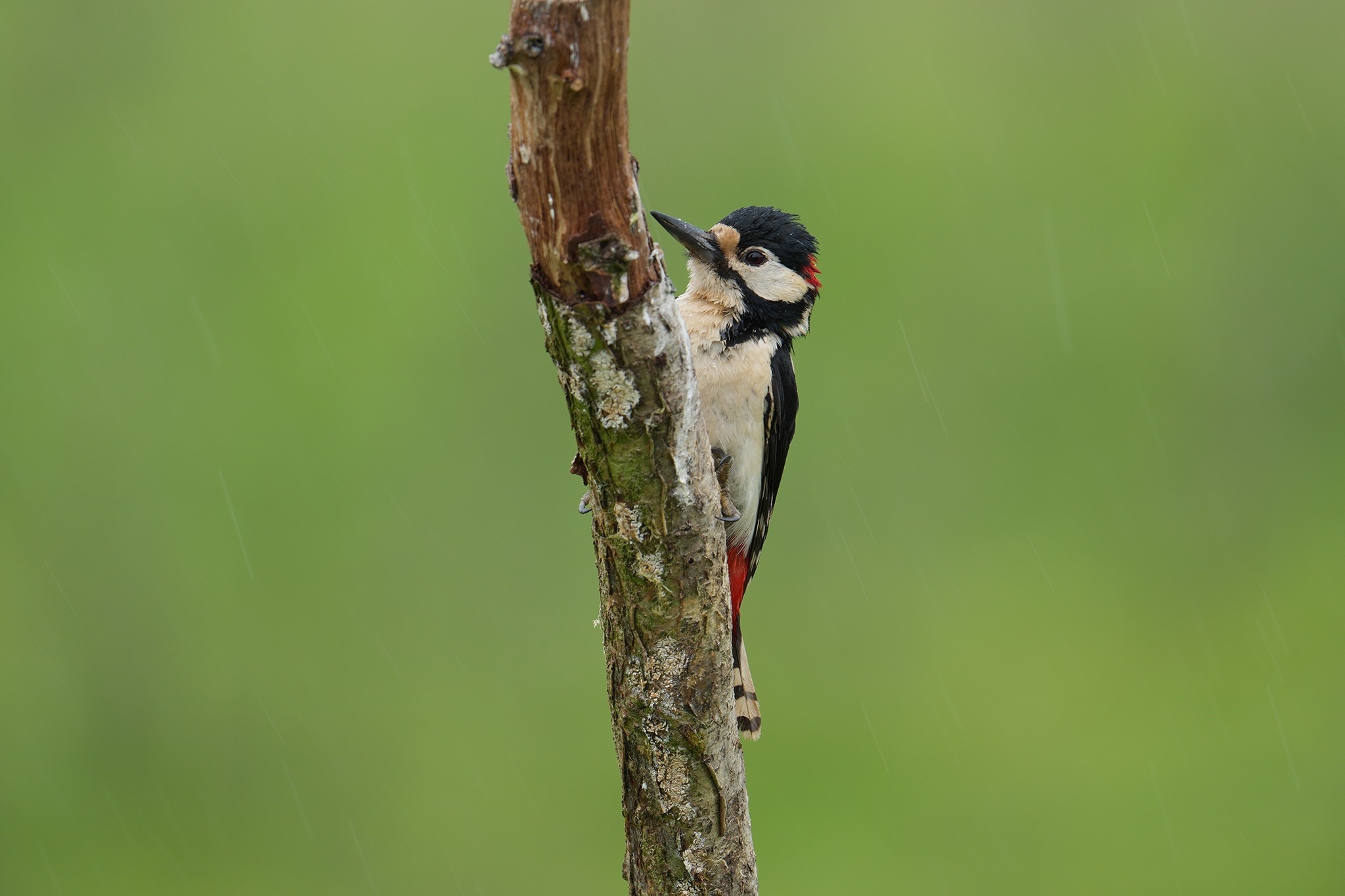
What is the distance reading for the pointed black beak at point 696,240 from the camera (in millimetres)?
2871

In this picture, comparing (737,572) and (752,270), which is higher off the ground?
(752,270)

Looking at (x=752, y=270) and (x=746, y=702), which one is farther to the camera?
(x=746, y=702)

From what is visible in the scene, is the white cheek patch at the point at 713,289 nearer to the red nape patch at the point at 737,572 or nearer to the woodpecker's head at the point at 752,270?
the woodpecker's head at the point at 752,270

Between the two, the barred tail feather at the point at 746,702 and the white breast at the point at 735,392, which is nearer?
the white breast at the point at 735,392

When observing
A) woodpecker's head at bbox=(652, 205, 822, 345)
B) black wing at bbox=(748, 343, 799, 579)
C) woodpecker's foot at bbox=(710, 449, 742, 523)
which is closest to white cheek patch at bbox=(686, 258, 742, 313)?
woodpecker's head at bbox=(652, 205, 822, 345)

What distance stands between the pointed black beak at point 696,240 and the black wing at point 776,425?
313mm

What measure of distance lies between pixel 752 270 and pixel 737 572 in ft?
2.91

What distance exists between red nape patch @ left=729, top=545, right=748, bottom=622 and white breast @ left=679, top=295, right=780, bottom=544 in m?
0.25

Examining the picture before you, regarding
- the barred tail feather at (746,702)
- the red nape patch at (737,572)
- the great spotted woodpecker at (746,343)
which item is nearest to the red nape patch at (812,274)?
the great spotted woodpecker at (746,343)

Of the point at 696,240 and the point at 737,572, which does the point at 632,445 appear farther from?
the point at 737,572

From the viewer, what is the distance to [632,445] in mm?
1828

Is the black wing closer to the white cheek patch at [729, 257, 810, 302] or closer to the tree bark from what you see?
the white cheek patch at [729, 257, 810, 302]

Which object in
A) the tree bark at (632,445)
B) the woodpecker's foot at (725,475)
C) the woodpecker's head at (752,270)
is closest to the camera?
the tree bark at (632,445)

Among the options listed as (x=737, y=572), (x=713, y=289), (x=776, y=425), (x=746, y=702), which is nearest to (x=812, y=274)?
(x=713, y=289)
